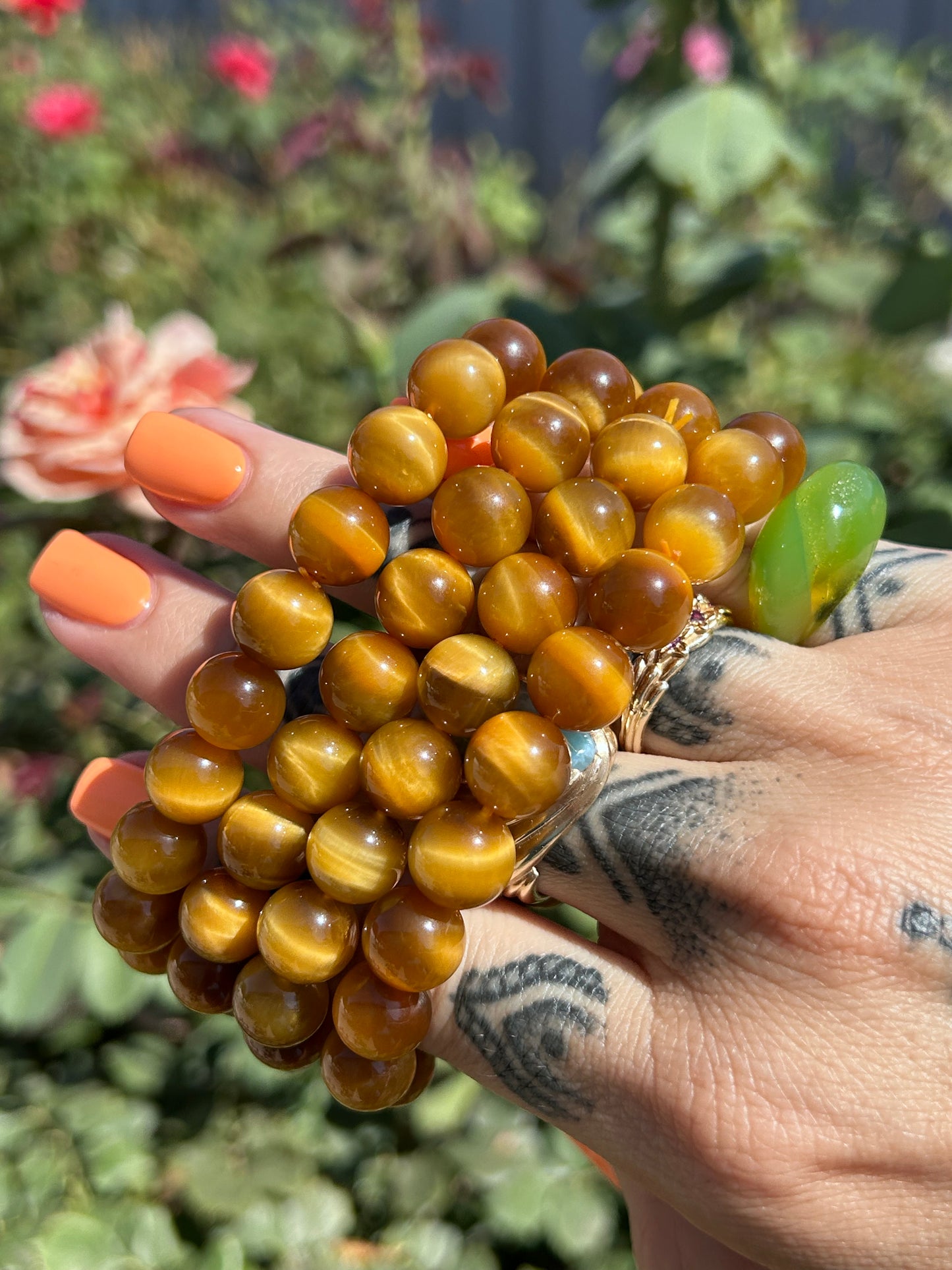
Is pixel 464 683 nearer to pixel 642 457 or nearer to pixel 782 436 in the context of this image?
pixel 642 457

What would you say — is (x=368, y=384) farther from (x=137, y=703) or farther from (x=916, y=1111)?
(x=916, y=1111)

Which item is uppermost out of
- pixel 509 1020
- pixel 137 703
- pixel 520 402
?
pixel 520 402

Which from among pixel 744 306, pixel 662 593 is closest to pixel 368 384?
pixel 662 593

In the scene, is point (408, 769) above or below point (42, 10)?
below

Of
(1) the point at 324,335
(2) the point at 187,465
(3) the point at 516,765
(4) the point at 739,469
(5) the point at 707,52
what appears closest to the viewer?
(3) the point at 516,765

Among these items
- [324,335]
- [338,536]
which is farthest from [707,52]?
[338,536]

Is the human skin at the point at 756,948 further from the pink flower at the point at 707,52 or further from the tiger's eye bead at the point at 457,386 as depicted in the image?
the pink flower at the point at 707,52
